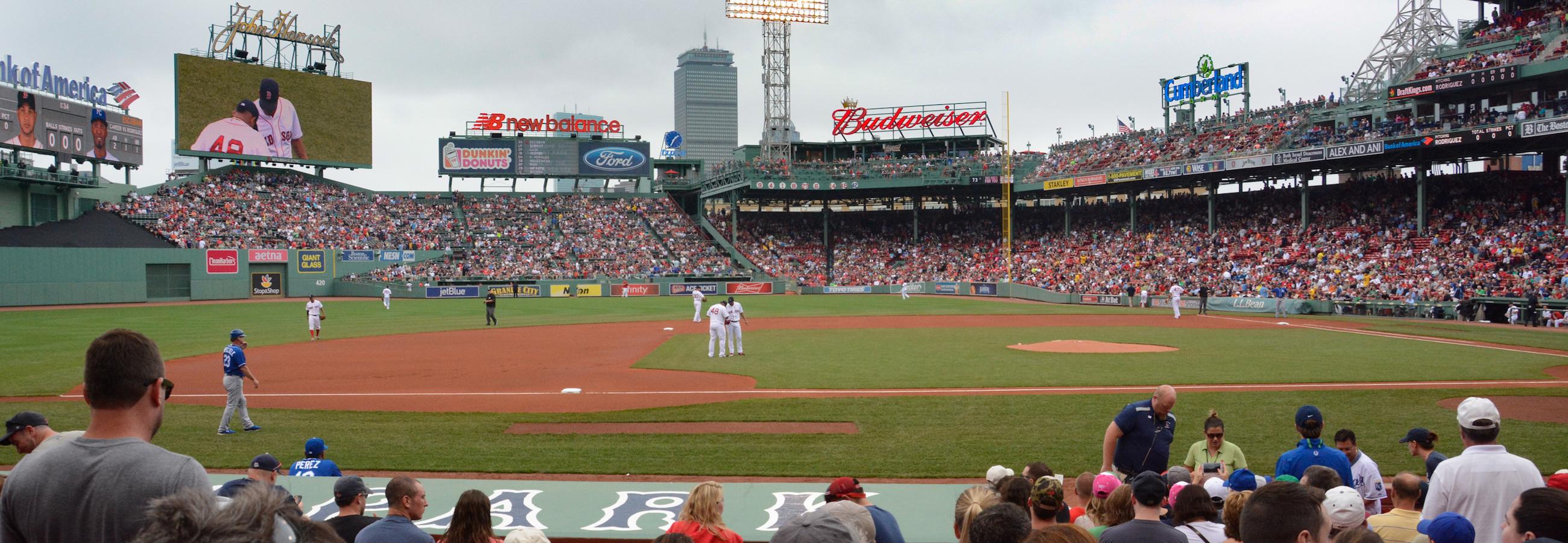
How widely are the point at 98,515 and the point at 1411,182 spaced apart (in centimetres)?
6112

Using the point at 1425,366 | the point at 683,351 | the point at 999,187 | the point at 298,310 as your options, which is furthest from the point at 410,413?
the point at 999,187

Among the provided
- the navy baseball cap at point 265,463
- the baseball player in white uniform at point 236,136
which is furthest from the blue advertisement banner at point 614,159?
the navy baseball cap at point 265,463

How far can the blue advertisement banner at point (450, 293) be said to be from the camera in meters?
63.2

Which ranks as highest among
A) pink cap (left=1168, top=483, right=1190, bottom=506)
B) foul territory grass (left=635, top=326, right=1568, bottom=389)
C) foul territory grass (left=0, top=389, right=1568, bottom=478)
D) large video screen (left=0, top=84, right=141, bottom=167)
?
large video screen (left=0, top=84, right=141, bottom=167)

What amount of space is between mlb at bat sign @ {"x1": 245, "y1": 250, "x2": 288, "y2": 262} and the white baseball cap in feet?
230

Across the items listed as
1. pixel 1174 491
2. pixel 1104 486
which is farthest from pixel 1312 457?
pixel 1104 486

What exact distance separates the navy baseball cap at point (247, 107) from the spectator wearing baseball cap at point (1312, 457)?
76.0 metres

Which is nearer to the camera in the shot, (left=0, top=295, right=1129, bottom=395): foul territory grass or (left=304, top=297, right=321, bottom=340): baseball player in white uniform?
(left=0, top=295, right=1129, bottom=395): foul territory grass

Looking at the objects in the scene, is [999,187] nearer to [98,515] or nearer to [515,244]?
[515,244]

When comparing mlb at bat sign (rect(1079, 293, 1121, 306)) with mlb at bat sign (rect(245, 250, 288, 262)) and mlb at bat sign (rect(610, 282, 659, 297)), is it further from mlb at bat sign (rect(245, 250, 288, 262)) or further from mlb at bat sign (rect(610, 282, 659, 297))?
mlb at bat sign (rect(245, 250, 288, 262))

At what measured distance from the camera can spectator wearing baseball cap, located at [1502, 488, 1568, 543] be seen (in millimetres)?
4398

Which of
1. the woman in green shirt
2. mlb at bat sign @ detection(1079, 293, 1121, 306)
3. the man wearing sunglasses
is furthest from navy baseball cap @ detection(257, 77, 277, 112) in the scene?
the man wearing sunglasses

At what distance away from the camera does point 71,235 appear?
5662cm

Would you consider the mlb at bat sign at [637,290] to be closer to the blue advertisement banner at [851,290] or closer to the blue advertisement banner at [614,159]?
the blue advertisement banner at [851,290]
